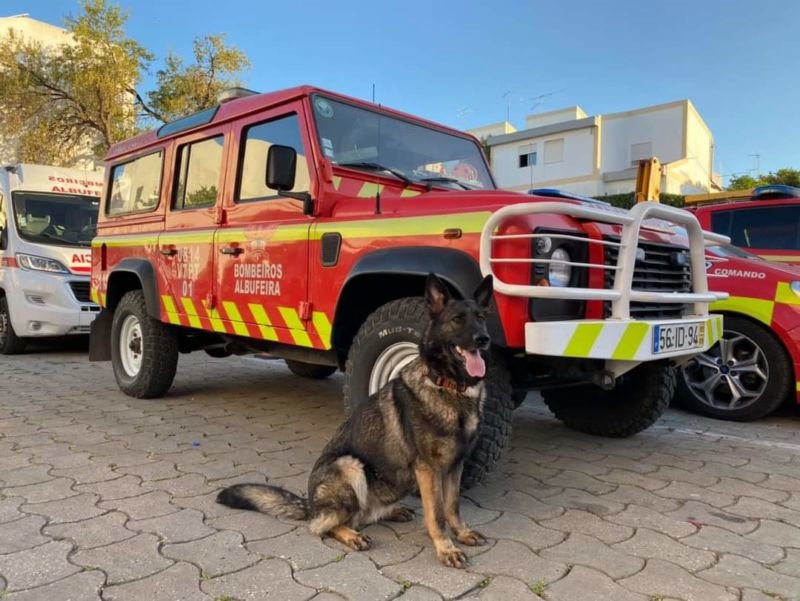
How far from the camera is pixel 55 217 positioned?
8.46 metres

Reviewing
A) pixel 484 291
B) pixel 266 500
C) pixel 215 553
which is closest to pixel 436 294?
pixel 484 291

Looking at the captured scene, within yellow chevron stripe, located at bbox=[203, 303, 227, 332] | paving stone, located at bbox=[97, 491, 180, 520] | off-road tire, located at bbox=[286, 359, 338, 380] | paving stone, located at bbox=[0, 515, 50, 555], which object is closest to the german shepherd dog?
paving stone, located at bbox=[97, 491, 180, 520]

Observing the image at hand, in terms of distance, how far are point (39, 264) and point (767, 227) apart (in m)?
8.60

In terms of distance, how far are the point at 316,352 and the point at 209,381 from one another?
9.34 feet

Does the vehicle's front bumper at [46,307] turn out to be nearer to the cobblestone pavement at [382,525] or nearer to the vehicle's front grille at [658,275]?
the cobblestone pavement at [382,525]

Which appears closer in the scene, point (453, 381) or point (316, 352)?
point (453, 381)

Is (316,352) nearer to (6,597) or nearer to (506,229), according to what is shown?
(506,229)

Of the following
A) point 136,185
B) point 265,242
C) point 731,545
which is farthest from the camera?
point 136,185

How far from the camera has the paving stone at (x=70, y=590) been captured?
2.03 metres

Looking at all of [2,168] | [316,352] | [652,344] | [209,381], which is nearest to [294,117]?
[316,352]

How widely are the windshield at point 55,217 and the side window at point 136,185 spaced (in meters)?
2.70

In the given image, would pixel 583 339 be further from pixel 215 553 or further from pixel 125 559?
pixel 125 559

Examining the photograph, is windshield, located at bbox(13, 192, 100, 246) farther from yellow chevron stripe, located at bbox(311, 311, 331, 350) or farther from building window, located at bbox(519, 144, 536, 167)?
building window, located at bbox(519, 144, 536, 167)

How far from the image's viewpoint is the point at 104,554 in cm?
235
